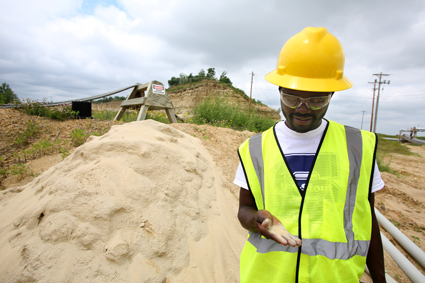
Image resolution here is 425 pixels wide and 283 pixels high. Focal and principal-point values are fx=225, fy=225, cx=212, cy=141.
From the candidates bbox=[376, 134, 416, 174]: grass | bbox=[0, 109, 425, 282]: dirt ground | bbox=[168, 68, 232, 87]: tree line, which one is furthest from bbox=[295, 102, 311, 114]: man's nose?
bbox=[168, 68, 232, 87]: tree line

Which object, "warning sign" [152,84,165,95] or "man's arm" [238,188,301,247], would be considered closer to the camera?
"man's arm" [238,188,301,247]

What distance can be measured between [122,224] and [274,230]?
159 centimetres

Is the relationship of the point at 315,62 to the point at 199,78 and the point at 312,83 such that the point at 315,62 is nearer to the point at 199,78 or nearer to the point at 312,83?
the point at 312,83

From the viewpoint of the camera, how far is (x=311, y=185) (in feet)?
3.57

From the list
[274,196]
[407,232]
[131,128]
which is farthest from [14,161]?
[407,232]

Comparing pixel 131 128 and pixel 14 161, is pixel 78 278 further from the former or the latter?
pixel 14 161

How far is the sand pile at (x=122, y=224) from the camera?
5.85 feet

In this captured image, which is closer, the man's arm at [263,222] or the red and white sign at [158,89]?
the man's arm at [263,222]

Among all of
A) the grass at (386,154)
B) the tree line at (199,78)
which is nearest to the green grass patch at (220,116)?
the grass at (386,154)

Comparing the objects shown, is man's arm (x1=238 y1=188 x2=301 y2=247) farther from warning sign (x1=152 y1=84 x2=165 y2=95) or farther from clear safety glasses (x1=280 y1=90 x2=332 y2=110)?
warning sign (x1=152 y1=84 x2=165 y2=95)

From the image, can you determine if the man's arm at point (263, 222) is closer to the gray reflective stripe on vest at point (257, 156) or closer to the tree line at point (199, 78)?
the gray reflective stripe on vest at point (257, 156)

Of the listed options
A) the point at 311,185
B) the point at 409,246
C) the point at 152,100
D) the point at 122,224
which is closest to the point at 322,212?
the point at 311,185

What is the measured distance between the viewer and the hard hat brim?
3.70 ft

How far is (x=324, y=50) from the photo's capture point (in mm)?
1155
